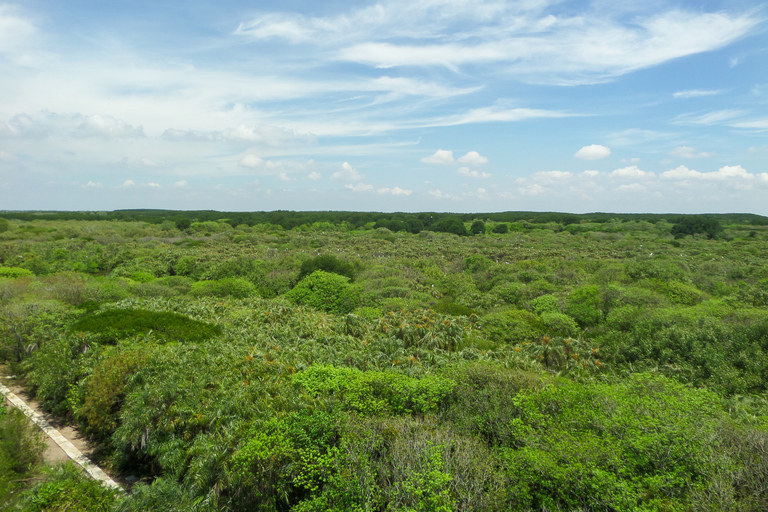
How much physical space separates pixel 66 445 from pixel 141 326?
7544mm

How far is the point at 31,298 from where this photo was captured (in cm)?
3431

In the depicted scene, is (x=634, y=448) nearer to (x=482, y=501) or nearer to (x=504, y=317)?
(x=482, y=501)

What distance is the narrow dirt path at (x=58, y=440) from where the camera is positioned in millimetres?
18931

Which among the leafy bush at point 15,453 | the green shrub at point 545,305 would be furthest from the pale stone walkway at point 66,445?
the green shrub at point 545,305

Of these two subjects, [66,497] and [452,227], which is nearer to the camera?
[66,497]

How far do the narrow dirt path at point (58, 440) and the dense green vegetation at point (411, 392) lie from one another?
86 centimetres

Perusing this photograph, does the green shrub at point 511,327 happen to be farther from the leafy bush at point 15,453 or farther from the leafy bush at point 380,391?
the leafy bush at point 15,453

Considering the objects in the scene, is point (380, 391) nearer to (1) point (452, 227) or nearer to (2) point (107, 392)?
(2) point (107, 392)

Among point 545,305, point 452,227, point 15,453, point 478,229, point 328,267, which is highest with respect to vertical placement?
point 452,227

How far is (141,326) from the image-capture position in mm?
26453

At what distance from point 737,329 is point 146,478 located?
34.3 metres

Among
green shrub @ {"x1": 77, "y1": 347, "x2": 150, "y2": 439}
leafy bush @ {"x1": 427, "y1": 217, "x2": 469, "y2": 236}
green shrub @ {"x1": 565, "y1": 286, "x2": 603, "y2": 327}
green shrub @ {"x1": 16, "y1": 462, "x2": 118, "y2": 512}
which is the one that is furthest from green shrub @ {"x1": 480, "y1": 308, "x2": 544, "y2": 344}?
leafy bush @ {"x1": 427, "y1": 217, "x2": 469, "y2": 236}

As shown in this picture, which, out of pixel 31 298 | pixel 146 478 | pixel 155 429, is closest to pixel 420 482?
pixel 155 429

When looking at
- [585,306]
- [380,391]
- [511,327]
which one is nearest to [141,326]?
[380,391]
